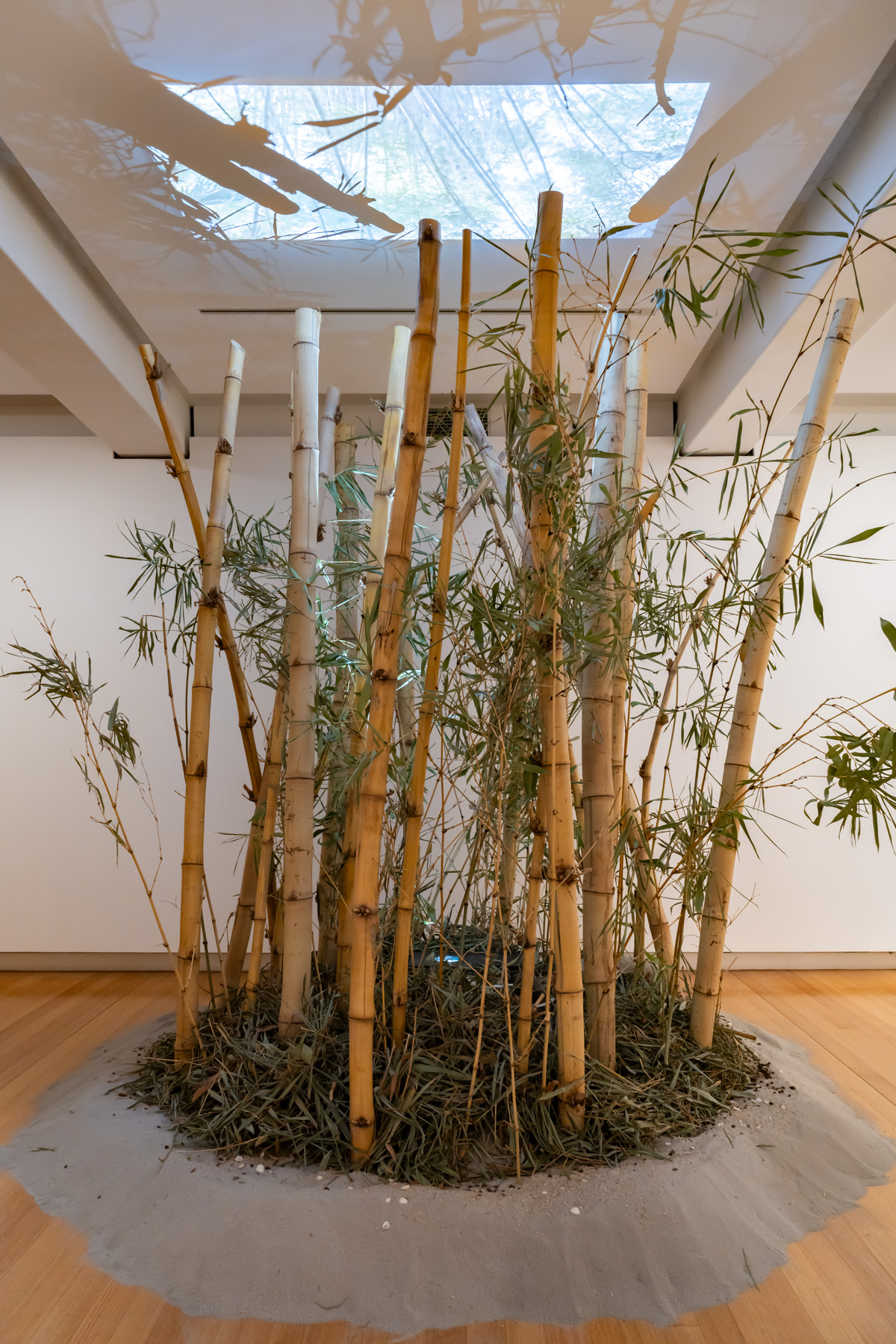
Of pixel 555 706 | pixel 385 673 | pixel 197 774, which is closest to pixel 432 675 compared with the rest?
pixel 385 673

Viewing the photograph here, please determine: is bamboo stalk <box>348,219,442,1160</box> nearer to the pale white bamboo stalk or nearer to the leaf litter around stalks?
the leaf litter around stalks

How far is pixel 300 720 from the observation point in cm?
244

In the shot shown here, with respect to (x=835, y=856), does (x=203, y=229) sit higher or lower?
higher

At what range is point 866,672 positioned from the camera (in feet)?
14.6

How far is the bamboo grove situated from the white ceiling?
0.96ft

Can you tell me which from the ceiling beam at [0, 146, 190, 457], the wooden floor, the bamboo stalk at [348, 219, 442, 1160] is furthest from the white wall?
the bamboo stalk at [348, 219, 442, 1160]

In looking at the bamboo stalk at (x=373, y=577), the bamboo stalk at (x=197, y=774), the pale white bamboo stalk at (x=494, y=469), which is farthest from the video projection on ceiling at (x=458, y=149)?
the bamboo stalk at (x=197, y=774)

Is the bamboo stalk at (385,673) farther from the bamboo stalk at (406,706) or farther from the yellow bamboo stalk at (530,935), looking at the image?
the bamboo stalk at (406,706)

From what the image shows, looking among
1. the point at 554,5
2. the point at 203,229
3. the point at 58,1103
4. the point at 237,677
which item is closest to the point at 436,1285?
the point at 58,1103

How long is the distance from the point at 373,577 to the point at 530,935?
1.12 m

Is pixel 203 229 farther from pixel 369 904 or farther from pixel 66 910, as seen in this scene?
pixel 66 910

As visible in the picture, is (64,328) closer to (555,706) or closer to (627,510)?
(627,510)

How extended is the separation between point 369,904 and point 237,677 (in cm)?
105

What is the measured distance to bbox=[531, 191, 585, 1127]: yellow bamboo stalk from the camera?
1.99 meters
